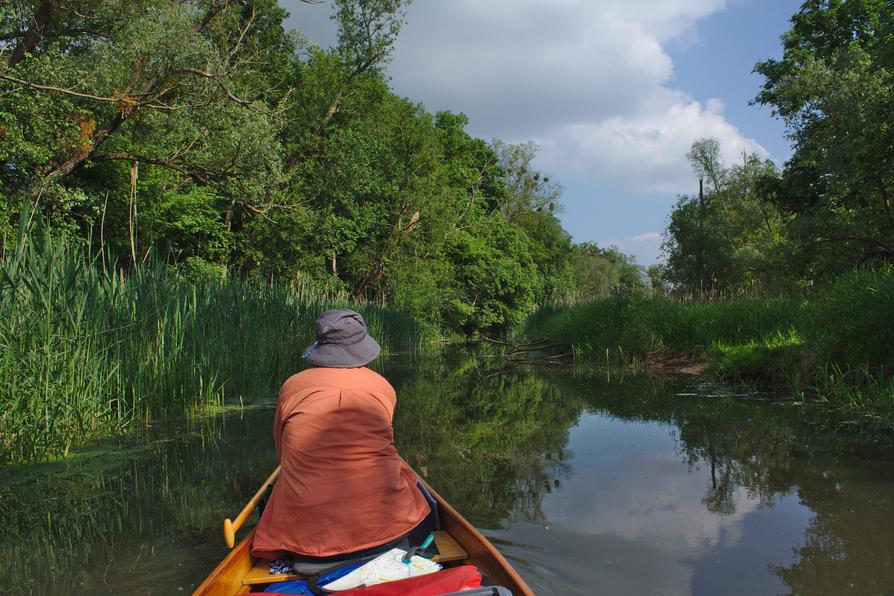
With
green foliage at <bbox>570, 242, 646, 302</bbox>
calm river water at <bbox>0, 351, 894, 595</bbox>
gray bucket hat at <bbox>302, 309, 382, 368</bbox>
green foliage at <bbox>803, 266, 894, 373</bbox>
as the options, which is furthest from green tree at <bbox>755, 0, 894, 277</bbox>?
green foliage at <bbox>570, 242, 646, 302</bbox>

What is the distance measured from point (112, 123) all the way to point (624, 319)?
43.5ft

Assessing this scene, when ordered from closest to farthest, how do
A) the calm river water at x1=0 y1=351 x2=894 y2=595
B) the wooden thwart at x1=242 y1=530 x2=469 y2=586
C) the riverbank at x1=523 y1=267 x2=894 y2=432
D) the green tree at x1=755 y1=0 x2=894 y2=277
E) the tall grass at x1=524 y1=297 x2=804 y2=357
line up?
the wooden thwart at x1=242 y1=530 x2=469 y2=586 < the calm river water at x1=0 y1=351 x2=894 y2=595 < the riverbank at x1=523 y1=267 x2=894 y2=432 < the tall grass at x1=524 y1=297 x2=804 y2=357 < the green tree at x1=755 y1=0 x2=894 y2=277

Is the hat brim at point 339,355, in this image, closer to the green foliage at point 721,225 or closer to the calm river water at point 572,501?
the calm river water at point 572,501

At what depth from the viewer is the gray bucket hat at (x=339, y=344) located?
299cm

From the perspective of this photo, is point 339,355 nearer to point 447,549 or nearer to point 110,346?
point 447,549

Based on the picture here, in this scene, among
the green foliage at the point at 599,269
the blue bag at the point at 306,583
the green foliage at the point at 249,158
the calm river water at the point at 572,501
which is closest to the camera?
the blue bag at the point at 306,583

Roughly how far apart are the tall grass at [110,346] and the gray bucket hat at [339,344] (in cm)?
357

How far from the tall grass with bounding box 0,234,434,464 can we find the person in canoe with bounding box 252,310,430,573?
3601 mm

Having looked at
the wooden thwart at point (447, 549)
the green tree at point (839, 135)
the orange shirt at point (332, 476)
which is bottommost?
the wooden thwart at point (447, 549)

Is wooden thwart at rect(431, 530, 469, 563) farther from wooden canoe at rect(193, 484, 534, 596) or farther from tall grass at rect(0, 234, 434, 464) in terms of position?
tall grass at rect(0, 234, 434, 464)

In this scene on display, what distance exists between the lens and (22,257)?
213 inches

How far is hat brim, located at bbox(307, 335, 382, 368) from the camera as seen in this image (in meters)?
2.98

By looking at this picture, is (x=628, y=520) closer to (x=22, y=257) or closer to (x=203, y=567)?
(x=203, y=567)

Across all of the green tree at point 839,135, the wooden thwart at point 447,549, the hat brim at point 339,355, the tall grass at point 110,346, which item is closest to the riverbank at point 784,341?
the green tree at point 839,135
